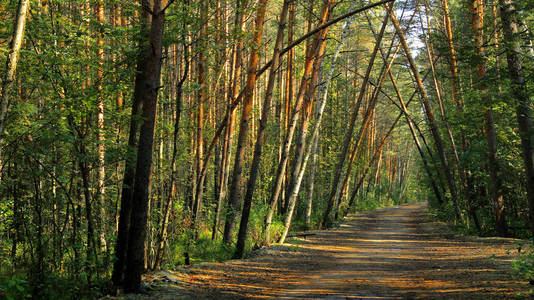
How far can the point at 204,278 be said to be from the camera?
716 cm

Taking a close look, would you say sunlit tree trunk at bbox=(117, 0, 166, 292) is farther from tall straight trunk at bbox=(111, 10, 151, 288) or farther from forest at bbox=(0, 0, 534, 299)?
tall straight trunk at bbox=(111, 10, 151, 288)

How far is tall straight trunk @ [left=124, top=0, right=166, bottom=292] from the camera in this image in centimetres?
539

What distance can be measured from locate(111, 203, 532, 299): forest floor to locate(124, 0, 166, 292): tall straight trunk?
44 cm

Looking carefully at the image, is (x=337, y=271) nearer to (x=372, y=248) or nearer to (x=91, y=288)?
(x=372, y=248)

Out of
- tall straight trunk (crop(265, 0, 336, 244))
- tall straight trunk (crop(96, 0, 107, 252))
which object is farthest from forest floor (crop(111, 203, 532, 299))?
tall straight trunk (crop(96, 0, 107, 252))

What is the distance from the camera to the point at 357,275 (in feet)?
25.3

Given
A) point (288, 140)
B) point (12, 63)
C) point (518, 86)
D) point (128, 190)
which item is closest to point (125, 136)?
point (128, 190)

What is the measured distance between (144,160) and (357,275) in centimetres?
484

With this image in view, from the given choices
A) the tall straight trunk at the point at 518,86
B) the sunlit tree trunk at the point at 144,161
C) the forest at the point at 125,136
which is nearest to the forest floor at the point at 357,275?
the sunlit tree trunk at the point at 144,161

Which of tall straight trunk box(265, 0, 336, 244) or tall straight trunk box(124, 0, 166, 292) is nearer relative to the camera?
tall straight trunk box(124, 0, 166, 292)

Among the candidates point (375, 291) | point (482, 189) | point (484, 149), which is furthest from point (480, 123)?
point (375, 291)

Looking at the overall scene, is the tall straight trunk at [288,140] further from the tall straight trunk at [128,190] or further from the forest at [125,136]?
the tall straight trunk at [128,190]

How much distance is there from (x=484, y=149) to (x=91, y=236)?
46.4 ft

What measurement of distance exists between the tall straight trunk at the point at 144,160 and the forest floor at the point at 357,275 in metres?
0.44
